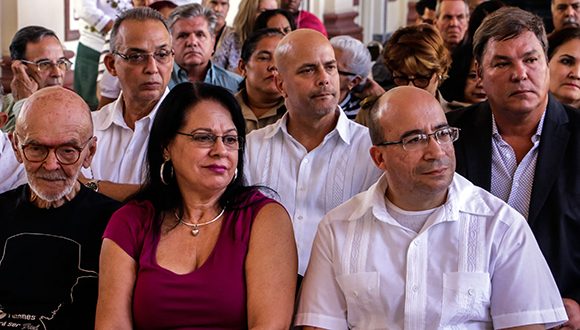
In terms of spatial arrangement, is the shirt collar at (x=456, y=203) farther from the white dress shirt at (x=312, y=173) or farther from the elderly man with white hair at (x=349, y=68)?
the elderly man with white hair at (x=349, y=68)

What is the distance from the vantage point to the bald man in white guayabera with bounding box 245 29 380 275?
3.01 m

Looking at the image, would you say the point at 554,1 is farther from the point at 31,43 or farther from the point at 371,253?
the point at 371,253

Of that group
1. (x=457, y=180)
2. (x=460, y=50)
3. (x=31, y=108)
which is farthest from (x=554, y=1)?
(x=31, y=108)

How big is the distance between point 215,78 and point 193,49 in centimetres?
17

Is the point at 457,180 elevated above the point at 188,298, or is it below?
above

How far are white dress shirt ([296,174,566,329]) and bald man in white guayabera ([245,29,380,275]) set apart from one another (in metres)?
0.45

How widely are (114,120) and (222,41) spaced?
1.90 m

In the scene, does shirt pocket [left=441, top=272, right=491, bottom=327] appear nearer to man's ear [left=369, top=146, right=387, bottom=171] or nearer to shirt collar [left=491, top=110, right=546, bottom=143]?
man's ear [left=369, top=146, right=387, bottom=171]

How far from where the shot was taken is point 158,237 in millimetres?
2609

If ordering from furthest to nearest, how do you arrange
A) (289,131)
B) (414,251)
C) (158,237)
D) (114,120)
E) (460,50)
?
1. (460,50)
2. (114,120)
3. (289,131)
4. (158,237)
5. (414,251)

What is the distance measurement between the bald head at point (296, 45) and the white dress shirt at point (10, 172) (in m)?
0.89

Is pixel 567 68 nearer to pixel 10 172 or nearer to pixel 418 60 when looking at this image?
pixel 418 60

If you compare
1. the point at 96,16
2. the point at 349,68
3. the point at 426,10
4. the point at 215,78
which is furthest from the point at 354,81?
the point at 426,10

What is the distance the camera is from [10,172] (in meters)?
3.05
